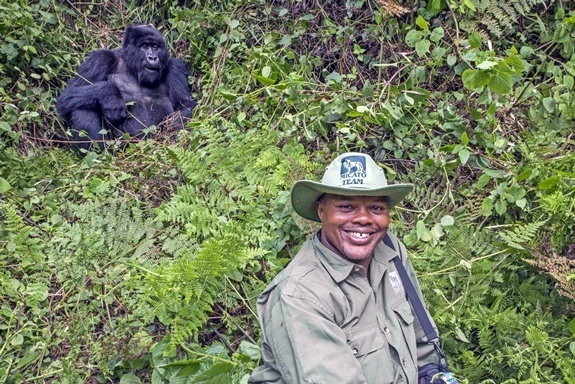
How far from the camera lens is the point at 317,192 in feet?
8.34

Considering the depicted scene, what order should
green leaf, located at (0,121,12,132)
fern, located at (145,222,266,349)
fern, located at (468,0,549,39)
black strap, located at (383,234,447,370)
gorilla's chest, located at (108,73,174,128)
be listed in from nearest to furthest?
black strap, located at (383,234,447,370), fern, located at (145,222,266,349), fern, located at (468,0,549,39), green leaf, located at (0,121,12,132), gorilla's chest, located at (108,73,174,128)

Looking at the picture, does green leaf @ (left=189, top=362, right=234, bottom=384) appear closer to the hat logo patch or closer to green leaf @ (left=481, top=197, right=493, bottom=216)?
the hat logo patch

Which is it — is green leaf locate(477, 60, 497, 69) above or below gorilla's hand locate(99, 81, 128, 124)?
above

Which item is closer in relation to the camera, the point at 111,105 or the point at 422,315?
the point at 422,315

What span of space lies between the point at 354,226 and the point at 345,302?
0.28 meters

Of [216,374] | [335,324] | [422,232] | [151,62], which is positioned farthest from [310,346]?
[151,62]

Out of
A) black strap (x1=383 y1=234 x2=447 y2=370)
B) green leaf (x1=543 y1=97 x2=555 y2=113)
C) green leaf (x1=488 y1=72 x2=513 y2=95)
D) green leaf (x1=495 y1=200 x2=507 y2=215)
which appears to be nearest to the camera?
black strap (x1=383 y1=234 x2=447 y2=370)

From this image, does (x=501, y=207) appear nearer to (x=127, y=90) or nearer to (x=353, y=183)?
(x=353, y=183)

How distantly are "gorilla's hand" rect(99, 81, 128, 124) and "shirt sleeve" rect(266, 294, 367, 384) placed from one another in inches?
124

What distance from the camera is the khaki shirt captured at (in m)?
2.13

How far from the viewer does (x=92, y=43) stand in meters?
5.71

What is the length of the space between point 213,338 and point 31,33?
272cm

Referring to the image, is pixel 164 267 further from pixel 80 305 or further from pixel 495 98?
pixel 495 98

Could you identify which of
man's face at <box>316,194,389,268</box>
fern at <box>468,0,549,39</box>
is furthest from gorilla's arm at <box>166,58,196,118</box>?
man's face at <box>316,194,389,268</box>
